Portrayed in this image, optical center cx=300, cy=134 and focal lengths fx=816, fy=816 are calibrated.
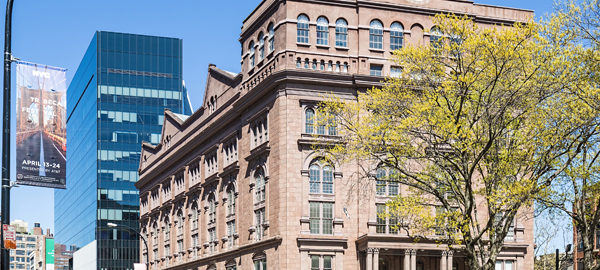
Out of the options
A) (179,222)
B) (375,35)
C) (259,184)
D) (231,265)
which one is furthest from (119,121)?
(375,35)

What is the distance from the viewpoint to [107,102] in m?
134

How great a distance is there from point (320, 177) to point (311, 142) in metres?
2.49

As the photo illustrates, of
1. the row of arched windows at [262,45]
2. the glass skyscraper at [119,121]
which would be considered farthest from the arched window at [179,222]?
the glass skyscraper at [119,121]

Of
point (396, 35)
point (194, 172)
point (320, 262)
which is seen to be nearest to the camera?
point (320, 262)

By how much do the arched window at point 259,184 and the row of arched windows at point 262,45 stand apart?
804 centimetres

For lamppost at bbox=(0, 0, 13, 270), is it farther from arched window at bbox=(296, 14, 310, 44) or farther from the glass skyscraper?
the glass skyscraper

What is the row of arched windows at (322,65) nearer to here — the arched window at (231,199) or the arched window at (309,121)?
the arched window at (309,121)

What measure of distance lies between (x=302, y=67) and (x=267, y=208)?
387 inches

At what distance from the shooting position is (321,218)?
175ft

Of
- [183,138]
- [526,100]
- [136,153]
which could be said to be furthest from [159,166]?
[526,100]

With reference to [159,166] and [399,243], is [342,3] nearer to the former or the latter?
[399,243]

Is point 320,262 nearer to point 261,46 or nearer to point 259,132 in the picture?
point 259,132

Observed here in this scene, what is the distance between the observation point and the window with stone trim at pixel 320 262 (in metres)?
52.6

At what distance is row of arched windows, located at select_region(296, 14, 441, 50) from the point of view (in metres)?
55.0
